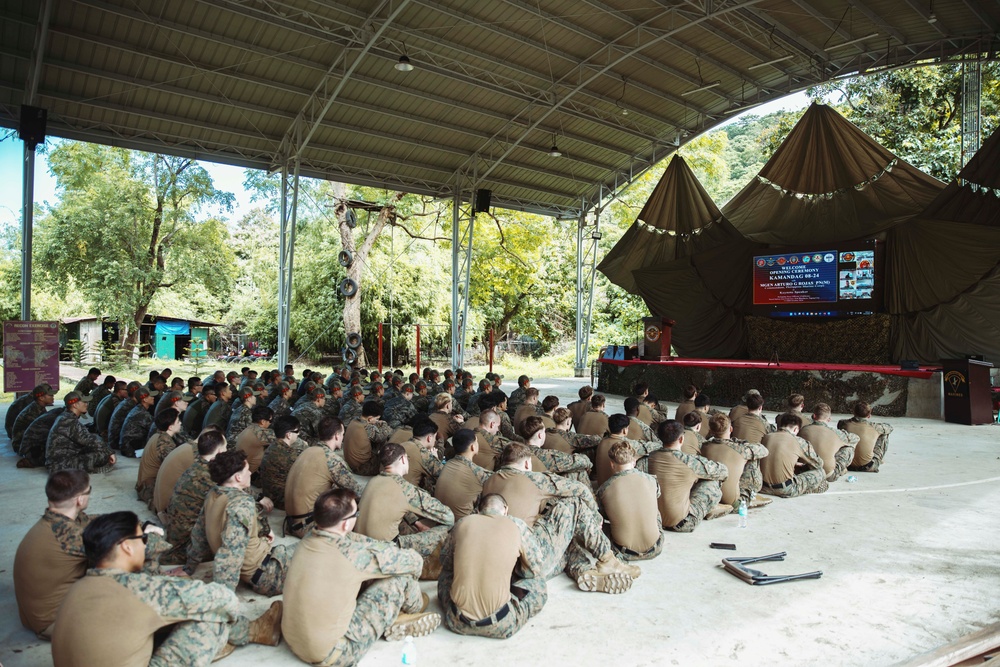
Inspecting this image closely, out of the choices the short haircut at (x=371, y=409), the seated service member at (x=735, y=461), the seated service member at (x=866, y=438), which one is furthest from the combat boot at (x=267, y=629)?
the seated service member at (x=866, y=438)

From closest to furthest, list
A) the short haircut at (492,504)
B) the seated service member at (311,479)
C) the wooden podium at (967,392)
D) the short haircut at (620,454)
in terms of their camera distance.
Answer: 1. the short haircut at (492,504)
2. the short haircut at (620,454)
3. the seated service member at (311,479)
4. the wooden podium at (967,392)

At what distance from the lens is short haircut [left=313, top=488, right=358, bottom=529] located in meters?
2.88

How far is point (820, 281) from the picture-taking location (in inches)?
581

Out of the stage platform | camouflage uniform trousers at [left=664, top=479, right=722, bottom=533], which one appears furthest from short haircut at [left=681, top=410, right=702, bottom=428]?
the stage platform

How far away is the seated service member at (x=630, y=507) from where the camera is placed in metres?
4.19

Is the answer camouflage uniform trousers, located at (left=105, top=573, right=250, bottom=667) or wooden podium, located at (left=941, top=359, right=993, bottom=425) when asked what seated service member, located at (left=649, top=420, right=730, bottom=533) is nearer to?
camouflage uniform trousers, located at (left=105, top=573, right=250, bottom=667)

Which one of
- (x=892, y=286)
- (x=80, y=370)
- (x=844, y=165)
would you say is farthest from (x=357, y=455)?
(x=80, y=370)

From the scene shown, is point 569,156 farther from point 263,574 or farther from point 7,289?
point 7,289

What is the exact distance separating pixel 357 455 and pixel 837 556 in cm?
435

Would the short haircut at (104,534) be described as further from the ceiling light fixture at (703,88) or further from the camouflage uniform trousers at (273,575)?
the ceiling light fixture at (703,88)

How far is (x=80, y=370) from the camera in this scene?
20.6 metres

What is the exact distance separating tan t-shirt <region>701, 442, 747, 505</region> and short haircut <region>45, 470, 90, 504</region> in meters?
4.37

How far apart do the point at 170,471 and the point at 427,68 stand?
10.0 metres

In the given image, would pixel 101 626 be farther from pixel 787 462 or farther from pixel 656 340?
pixel 656 340
